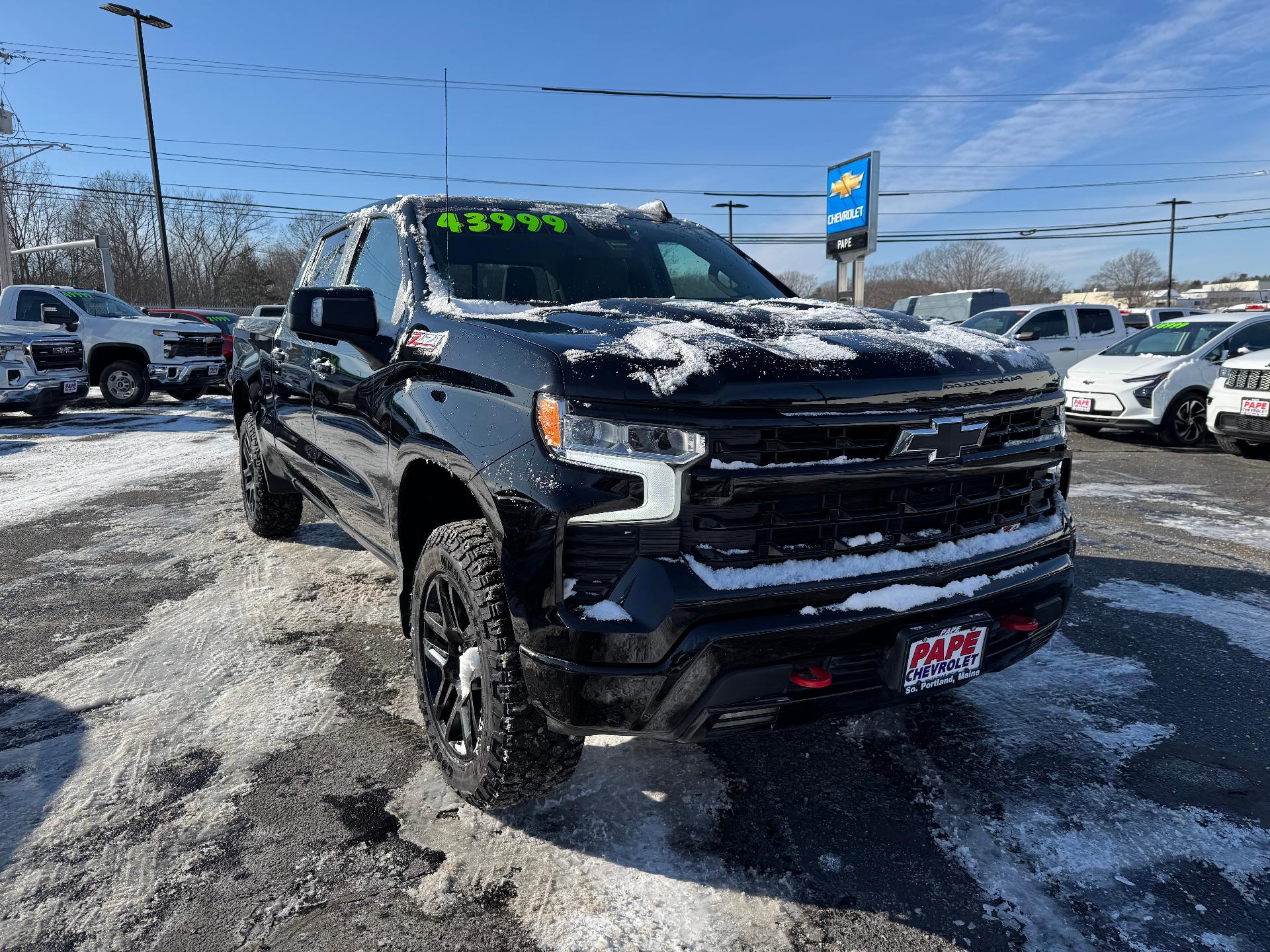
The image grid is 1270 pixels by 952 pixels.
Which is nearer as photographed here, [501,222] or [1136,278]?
[501,222]

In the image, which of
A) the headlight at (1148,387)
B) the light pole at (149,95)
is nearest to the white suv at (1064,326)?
the headlight at (1148,387)

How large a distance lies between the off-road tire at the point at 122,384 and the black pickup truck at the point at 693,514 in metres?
13.9

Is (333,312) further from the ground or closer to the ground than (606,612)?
further from the ground

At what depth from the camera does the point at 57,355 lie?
1216 centimetres

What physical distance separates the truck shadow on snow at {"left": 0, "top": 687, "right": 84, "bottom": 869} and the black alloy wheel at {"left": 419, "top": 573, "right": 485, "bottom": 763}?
115cm

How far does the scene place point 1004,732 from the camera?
2822mm

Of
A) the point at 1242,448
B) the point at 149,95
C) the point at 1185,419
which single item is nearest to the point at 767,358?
the point at 1242,448

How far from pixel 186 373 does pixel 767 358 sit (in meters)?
15.1

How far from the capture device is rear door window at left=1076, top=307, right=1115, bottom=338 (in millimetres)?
14688

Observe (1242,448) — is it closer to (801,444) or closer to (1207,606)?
(1207,606)

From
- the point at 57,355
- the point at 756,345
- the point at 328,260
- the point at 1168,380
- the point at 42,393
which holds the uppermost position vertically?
the point at 328,260

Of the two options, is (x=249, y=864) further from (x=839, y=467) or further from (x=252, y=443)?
(x=252, y=443)

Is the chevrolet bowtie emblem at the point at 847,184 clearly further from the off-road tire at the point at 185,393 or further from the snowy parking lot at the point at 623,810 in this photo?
the snowy parking lot at the point at 623,810

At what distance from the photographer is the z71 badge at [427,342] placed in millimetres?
2469
